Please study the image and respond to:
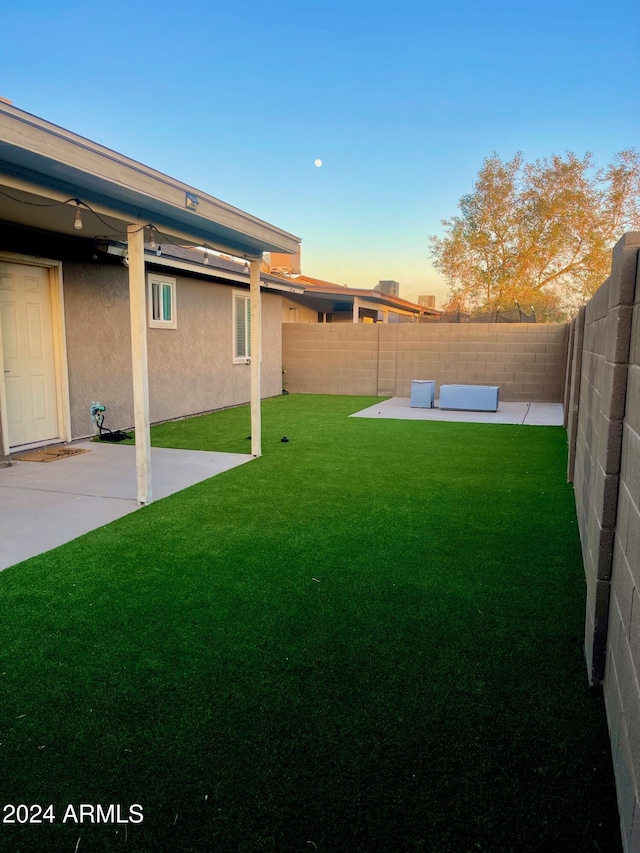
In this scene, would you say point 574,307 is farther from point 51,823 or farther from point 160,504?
point 51,823

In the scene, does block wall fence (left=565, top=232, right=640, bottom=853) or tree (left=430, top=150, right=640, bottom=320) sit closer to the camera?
block wall fence (left=565, top=232, right=640, bottom=853)

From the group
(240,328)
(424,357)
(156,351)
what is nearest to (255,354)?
(156,351)

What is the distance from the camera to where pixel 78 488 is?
5445 mm

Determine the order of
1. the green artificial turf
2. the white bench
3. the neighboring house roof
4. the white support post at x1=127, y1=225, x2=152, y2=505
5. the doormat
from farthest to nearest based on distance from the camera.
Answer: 1. the neighboring house roof
2. the white bench
3. the doormat
4. the white support post at x1=127, y1=225, x2=152, y2=505
5. the green artificial turf

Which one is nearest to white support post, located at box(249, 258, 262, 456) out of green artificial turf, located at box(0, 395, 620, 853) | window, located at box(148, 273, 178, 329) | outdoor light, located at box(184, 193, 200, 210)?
outdoor light, located at box(184, 193, 200, 210)

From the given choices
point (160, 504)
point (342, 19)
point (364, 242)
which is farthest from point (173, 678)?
point (364, 242)

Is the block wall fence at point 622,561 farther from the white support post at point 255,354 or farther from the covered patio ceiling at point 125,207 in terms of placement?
the white support post at point 255,354

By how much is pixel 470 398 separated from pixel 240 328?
5.09 m

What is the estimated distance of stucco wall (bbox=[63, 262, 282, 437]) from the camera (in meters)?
7.77

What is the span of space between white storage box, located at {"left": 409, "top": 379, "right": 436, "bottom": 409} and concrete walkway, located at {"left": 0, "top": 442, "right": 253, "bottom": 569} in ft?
20.6

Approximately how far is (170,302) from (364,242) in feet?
49.6

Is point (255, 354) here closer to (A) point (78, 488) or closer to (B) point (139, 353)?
(B) point (139, 353)

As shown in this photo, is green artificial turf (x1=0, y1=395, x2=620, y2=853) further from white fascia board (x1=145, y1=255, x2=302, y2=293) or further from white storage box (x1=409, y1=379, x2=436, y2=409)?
white storage box (x1=409, y1=379, x2=436, y2=409)

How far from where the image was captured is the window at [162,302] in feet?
30.7
